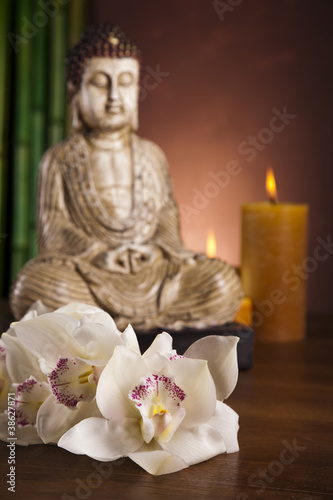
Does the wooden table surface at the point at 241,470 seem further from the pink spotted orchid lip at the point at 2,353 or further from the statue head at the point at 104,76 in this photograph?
the statue head at the point at 104,76

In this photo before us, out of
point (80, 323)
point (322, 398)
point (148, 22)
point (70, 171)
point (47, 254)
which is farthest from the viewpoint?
point (148, 22)

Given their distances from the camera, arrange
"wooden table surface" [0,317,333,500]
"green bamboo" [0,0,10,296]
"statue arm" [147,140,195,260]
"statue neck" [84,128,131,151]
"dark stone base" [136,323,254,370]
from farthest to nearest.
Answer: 1. "green bamboo" [0,0,10,296]
2. "statue neck" [84,128,131,151]
3. "statue arm" [147,140,195,260]
4. "dark stone base" [136,323,254,370]
5. "wooden table surface" [0,317,333,500]

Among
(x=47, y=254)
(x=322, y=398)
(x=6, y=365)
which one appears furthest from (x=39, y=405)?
(x=47, y=254)

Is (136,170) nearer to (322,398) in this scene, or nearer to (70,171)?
(70,171)

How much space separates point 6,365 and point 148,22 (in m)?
1.27

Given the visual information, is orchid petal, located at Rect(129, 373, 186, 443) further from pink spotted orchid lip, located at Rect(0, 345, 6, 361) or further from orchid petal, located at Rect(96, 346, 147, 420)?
pink spotted orchid lip, located at Rect(0, 345, 6, 361)

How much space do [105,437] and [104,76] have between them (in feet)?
2.92

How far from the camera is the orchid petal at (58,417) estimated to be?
0.68 meters

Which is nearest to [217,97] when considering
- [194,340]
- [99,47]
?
[99,47]

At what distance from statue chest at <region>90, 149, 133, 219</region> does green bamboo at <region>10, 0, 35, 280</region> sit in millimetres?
414

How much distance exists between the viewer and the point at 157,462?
2.12ft

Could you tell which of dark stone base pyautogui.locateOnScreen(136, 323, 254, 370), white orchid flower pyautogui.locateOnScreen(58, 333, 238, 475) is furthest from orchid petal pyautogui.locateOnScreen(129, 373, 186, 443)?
dark stone base pyautogui.locateOnScreen(136, 323, 254, 370)

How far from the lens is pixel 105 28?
1356mm

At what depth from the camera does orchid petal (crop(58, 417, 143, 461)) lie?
0.64m
